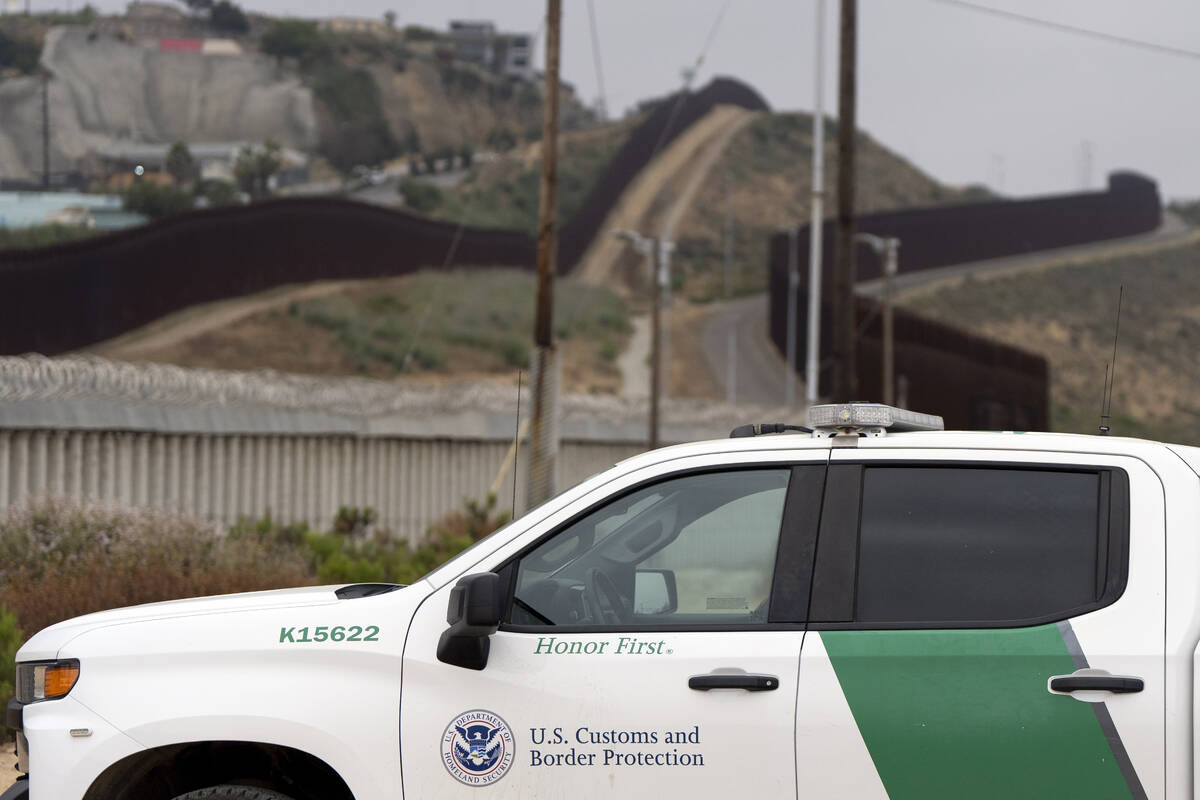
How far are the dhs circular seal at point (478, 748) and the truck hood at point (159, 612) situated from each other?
634 mm

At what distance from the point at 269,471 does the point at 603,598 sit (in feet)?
52.8

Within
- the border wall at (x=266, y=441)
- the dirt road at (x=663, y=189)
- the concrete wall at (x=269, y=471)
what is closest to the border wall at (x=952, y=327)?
the dirt road at (x=663, y=189)

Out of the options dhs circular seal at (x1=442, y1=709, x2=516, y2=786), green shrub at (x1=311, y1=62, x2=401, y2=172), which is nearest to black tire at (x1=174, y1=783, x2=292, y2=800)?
dhs circular seal at (x1=442, y1=709, x2=516, y2=786)

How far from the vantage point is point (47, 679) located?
470cm

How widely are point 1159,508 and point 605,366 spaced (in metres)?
63.6

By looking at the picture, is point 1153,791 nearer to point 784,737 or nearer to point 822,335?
point 784,737

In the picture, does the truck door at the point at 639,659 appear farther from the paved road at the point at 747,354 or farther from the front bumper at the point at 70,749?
the paved road at the point at 747,354

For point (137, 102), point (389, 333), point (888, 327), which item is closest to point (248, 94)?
point (137, 102)

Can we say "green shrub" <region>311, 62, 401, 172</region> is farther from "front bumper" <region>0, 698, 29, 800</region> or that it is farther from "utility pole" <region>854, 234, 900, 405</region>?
"front bumper" <region>0, 698, 29, 800</region>

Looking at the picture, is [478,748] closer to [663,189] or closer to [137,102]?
[137,102]

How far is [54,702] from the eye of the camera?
15.2ft

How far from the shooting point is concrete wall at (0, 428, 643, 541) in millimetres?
15398

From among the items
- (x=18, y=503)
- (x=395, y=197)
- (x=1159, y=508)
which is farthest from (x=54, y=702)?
(x=395, y=197)

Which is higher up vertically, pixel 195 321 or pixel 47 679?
pixel 47 679
